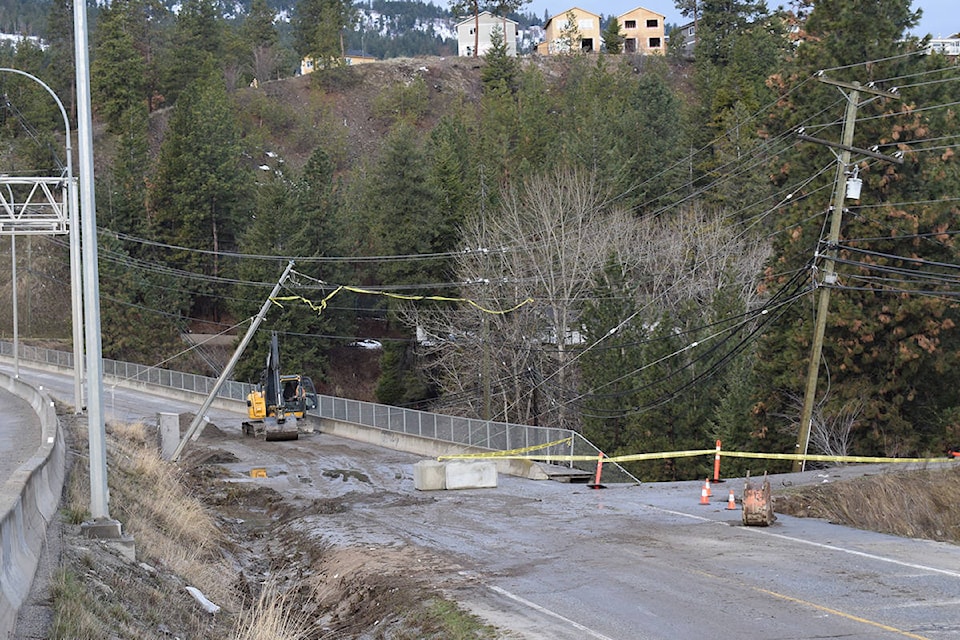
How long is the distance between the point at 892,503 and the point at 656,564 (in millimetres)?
5789

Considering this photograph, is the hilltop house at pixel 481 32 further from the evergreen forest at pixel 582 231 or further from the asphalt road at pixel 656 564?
the asphalt road at pixel 656 564

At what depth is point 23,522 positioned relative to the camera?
11.2m

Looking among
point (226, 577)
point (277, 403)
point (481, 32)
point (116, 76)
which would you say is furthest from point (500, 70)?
point (226, 577)

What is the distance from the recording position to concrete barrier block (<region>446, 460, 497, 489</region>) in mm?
28250

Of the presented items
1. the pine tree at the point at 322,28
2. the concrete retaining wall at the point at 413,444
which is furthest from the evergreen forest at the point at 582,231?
the pine tree at the point at 322,28

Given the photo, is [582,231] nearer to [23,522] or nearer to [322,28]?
[23,522]

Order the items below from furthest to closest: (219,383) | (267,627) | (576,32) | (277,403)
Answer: (576,32)
(277,403)
(219,383)
(267,627)

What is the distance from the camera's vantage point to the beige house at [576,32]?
16162 cm

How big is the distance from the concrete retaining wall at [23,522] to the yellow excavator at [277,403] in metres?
26.7

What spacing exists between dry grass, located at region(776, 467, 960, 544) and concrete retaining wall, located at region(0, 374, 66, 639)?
1274 cm

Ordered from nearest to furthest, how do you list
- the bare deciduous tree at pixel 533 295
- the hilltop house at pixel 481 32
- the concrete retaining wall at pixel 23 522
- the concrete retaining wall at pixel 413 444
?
the concrete retaining wall at pixel 23 522, the concrete retaining wall at pixel 413 444, the bare deciduous tree at pixel 533 295, the hilltop house at pixel 481 32

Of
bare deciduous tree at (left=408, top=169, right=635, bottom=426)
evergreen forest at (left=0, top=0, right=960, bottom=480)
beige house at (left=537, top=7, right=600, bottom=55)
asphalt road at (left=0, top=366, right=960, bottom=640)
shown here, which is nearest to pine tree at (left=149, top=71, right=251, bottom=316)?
evergreen forest at (left=0, top=0, right=960, bottom=480)

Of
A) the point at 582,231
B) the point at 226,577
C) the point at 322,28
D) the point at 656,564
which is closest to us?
the point at 656,564

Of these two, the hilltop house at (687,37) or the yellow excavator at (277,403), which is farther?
the hilltop house at (687,37)
